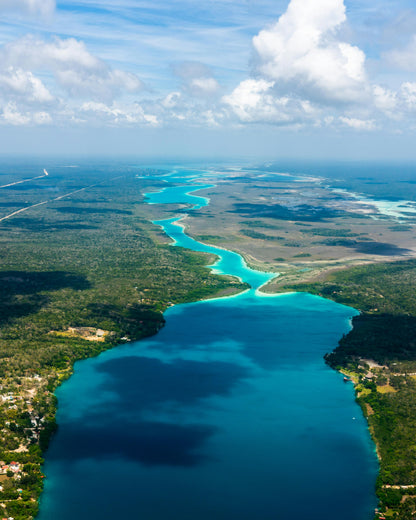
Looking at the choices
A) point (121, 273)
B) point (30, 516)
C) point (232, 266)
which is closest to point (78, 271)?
point (121, 273)

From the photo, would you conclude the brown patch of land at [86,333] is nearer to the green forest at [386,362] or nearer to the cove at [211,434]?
the cove at [211,434]

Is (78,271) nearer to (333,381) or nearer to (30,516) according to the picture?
(333,381)

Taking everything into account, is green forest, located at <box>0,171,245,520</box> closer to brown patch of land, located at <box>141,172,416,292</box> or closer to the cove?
the cove

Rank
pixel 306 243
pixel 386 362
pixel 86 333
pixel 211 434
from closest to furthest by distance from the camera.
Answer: pixel 211 434 → pixel 386 362 → pixel 86 333 → pixel 306 243

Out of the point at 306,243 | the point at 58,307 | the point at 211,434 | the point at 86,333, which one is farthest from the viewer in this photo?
the point at 306,243

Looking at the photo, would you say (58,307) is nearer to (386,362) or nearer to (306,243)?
(386,362)

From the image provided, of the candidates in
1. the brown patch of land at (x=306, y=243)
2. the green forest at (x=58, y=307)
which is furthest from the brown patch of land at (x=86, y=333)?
the brown patch of land at (x=306, y=243)

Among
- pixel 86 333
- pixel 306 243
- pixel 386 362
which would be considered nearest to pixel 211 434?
pixel 386 362

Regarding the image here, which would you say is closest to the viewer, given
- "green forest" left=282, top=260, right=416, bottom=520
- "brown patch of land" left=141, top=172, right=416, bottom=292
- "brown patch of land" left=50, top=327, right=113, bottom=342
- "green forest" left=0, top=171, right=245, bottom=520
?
"green forest" left=282, top=260, right=416, bottom=520

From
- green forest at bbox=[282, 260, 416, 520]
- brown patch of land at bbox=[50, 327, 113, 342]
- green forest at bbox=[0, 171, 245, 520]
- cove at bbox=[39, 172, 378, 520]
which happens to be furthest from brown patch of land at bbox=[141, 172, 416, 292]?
brown patch of land at bbox=[50, 327, 113, 342]
